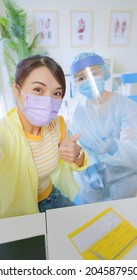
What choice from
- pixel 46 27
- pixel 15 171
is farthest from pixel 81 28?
pixel 15 171

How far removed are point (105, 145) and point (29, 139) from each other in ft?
2.09

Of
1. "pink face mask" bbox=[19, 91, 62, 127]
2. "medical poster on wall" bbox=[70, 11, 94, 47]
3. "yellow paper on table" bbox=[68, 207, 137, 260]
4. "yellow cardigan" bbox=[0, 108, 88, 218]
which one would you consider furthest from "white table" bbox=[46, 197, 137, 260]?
"medical poster on wall" bbox=[70, 11, 94, 47]

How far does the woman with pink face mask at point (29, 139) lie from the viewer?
Answer: 0.67 metres

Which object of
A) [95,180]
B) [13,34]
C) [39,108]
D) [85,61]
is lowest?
[95,180]

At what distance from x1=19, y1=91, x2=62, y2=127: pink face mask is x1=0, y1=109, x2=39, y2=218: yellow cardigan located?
6 cm

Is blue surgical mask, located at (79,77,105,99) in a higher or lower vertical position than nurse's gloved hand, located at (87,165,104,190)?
higher

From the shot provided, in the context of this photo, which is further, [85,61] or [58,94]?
→ [85,61]

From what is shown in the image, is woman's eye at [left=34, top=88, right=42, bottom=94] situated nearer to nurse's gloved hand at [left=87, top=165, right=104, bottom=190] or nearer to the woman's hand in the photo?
the woman's hand

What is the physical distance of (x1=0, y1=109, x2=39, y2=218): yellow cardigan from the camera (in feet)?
2.16

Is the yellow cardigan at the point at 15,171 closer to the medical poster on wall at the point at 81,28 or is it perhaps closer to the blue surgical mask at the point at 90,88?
the blue surgical mask at the point at 90,88

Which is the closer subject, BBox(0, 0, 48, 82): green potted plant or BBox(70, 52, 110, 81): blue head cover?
BBox(70, 52, 110, 81): blue head cover

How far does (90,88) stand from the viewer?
47.7 inches

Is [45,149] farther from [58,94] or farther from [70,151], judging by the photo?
[58,94]
